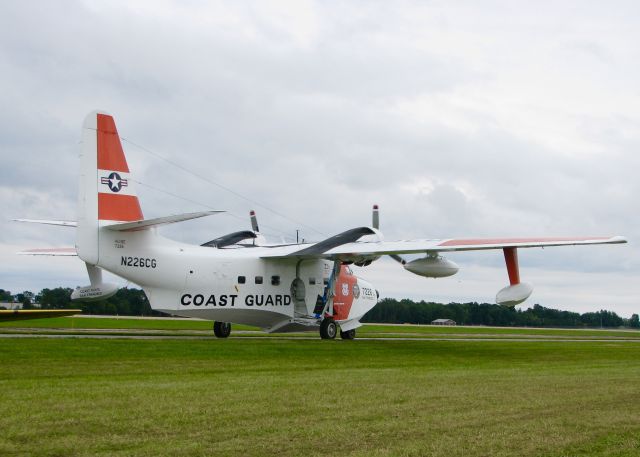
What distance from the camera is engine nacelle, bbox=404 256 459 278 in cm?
3319

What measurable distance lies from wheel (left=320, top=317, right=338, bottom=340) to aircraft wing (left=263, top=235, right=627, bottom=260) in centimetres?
284

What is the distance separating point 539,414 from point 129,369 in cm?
961

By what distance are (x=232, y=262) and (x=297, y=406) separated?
65.7 ft

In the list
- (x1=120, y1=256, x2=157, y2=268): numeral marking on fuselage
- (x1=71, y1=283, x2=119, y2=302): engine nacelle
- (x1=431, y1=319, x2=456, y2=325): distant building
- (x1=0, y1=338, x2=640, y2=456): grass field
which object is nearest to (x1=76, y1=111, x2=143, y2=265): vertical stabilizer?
(x1=120, y1=256, x2=157, y2=268): numeral marking on fuselage

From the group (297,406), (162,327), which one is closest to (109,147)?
(297,406)

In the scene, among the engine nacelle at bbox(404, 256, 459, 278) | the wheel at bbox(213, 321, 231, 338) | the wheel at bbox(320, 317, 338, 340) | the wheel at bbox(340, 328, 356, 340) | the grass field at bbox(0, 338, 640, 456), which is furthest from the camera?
the wheel at bbox(340, 328, 356, 340)

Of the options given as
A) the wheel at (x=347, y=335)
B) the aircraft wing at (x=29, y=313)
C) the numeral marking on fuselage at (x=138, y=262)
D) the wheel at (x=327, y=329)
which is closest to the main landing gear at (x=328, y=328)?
the wheel at (x=327, y=329)

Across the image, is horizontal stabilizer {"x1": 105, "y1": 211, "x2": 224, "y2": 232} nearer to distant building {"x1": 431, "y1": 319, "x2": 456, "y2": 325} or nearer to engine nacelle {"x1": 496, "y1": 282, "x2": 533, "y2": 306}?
engine nacelle {"x1": 496, "y1": 282, "x2": 533, "y2": 306}

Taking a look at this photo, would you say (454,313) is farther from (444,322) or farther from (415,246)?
(415,246)

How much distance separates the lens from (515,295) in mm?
30922

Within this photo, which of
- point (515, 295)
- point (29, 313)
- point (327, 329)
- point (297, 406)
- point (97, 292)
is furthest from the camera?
point (327, 329)

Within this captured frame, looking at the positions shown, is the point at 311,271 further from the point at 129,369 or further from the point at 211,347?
the point at 129,369

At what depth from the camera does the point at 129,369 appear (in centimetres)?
1781

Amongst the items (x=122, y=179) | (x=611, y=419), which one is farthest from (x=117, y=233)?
(x=611, y=419)
